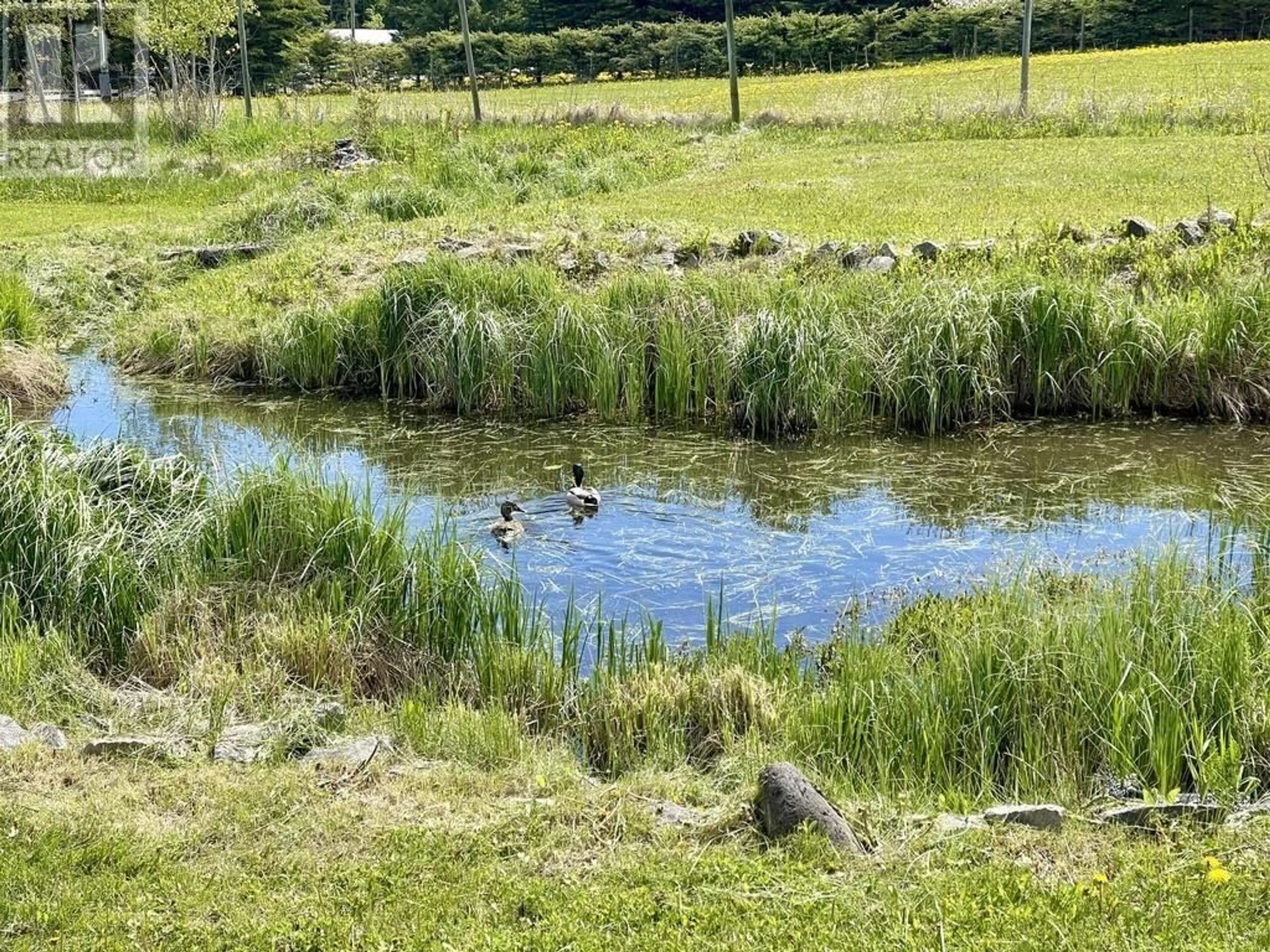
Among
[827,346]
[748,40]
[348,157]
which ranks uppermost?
[748,40]

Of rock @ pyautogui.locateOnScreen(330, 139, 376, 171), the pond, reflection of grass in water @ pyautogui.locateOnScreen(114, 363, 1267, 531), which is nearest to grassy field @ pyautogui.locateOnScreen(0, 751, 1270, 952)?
the pond

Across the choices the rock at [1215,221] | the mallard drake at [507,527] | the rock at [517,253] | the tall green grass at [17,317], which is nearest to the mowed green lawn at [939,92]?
the rock at [1215,221]

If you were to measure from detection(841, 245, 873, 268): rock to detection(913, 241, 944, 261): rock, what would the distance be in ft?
1.08

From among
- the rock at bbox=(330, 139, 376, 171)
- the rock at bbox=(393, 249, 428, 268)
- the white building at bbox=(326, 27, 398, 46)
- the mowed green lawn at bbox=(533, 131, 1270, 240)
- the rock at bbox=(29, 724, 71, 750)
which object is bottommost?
the rock at bbox=(29, 724, 71, 750)

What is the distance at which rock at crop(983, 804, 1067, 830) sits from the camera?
4.99 m

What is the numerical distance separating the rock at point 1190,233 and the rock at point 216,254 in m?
12.5

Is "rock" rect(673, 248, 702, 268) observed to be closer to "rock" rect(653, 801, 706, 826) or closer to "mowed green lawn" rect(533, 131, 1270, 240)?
"mowed green lawn" rect(533, 131, 1270, 240)

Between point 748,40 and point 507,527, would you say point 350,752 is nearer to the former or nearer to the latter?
point 507,527

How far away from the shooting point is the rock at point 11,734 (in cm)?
584

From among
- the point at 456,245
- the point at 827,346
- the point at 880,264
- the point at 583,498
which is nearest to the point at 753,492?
the point at 583,498

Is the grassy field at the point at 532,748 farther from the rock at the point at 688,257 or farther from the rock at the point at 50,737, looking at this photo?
Result: the rock at the point at 688,257

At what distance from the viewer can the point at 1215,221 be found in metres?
15.2

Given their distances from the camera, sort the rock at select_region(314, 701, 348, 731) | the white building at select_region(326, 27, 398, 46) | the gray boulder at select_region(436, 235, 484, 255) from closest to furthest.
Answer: the rock at select_region(314, 701, 348, 731)
the gray boulder at select_region(436, 235, 484, 255)
the white building at select_region(326, 27, 398, 46)

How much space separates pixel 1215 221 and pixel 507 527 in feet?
32.0
